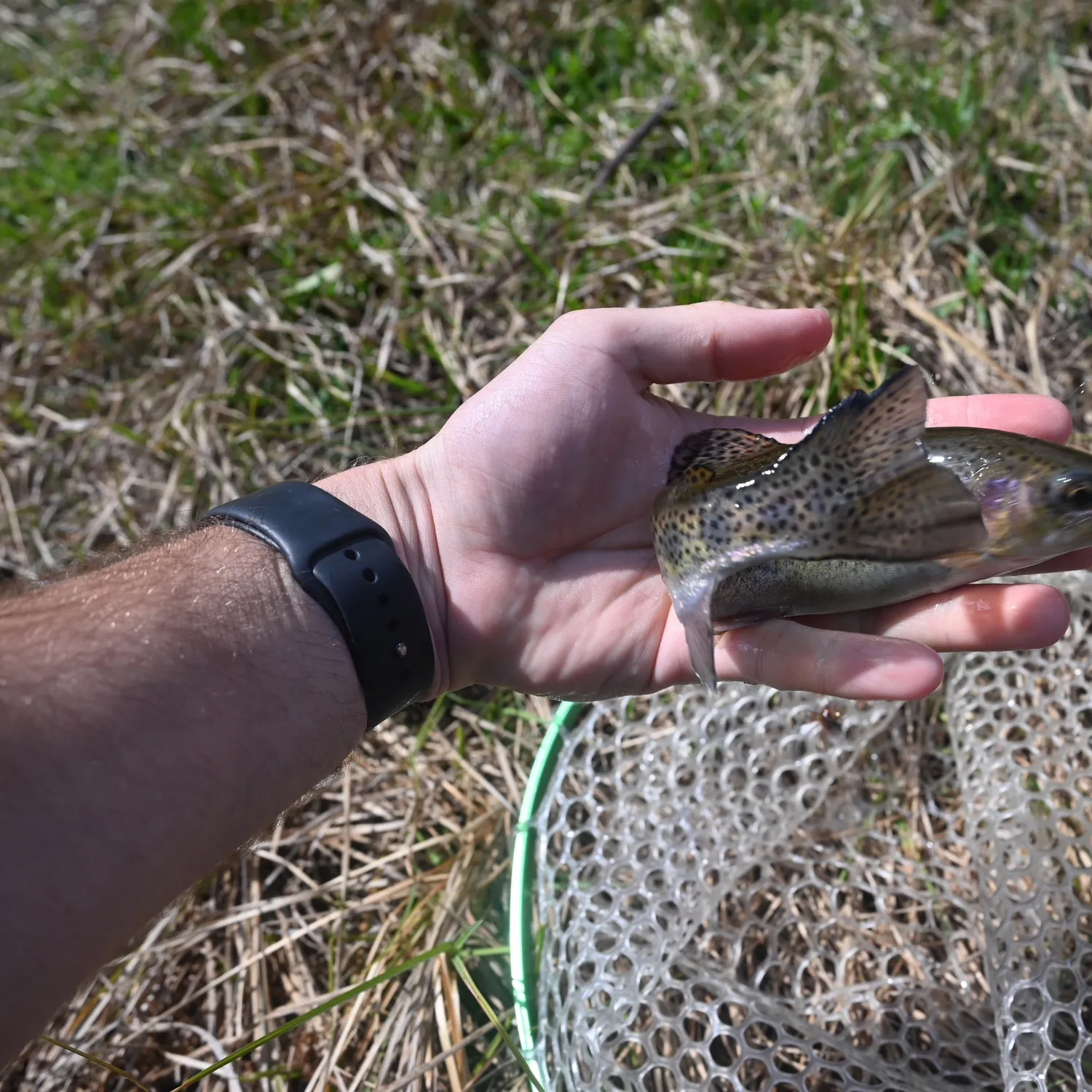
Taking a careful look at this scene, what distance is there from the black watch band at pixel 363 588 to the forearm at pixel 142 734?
44 mm

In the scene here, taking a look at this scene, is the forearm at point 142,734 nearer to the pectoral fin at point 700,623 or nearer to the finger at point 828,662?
the pectoral fin at point 700,623

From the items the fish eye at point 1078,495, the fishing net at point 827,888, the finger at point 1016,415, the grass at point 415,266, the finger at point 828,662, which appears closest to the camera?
the finger at point 828,662

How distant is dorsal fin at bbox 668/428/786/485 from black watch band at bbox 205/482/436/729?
83 centimetres

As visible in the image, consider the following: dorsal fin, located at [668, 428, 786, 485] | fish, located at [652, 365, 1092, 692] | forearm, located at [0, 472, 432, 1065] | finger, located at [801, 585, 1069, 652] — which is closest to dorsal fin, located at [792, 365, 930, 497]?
fish, located at [652, 365, 1092, 692]

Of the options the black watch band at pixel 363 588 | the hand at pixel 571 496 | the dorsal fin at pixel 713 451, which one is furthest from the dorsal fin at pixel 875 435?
the black watch band at pixel 363 588

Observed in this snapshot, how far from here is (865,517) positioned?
2361 mm

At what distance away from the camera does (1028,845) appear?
276cm

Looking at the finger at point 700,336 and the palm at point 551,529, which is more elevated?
the finger at point 700,336

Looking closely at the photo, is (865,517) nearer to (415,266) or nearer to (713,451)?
(713,451)

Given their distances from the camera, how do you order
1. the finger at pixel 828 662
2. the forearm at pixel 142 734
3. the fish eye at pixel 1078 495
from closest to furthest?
the forearm at pixel 142 734 < the finger at pixel 828 662 < the fish eye at pixel 1078 495

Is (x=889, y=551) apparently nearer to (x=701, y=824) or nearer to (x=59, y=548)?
(x=701, y=824)

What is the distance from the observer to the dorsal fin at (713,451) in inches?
104

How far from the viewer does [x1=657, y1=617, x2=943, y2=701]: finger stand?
2.19 metres

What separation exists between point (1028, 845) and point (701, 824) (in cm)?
94
